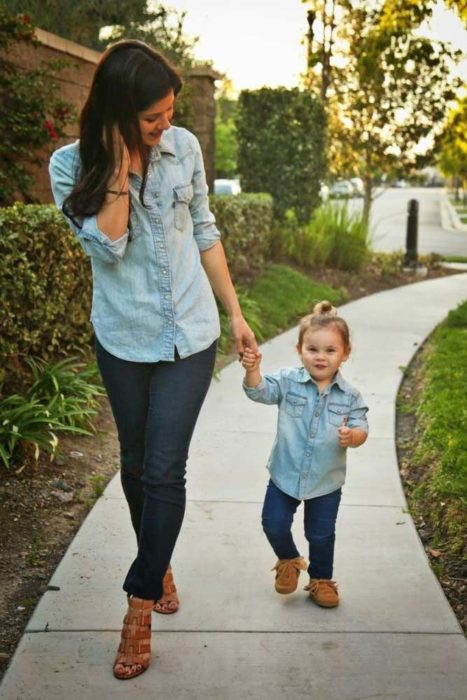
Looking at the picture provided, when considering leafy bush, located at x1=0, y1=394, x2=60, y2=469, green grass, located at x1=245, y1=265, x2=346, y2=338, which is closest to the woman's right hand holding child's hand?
leafy bush, located at x1=0, y1=394, x2=60, y2=469

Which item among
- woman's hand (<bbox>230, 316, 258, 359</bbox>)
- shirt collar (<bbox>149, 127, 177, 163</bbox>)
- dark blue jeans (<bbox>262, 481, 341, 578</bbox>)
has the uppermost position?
shirt collar (<bbox>149, 127, 177, 163</bbox>)

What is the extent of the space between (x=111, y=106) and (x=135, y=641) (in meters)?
1.65

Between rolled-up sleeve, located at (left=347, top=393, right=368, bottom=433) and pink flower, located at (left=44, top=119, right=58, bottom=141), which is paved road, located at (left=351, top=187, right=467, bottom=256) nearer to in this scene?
pink flower, located at (left=44, top=119, right=58, bottom=141)

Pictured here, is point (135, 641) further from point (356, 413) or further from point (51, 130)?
point (51, 130)

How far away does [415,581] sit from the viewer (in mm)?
3740

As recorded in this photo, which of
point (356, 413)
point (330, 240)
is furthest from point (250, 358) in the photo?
point (330, 240)

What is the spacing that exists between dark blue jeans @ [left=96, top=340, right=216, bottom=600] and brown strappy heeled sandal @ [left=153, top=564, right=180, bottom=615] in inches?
14.3

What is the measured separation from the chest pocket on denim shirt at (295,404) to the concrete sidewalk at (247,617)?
713 millimetres

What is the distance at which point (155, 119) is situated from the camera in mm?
2828

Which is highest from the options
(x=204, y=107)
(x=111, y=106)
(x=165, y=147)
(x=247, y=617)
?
(x=204, y=107)

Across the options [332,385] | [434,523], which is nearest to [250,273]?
[434,523]

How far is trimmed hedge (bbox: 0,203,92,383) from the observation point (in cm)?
530

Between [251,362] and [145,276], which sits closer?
[145,276]

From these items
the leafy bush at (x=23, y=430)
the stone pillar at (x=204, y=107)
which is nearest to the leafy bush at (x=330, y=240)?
the stone pillar at (x=204, y=107)
